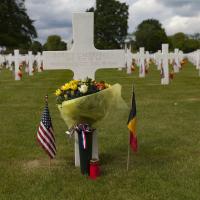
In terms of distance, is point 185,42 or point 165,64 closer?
point 165,64

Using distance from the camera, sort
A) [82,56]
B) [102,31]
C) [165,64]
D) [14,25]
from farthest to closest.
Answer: [102,31] < [14,25] < [165,64] < [82,56]

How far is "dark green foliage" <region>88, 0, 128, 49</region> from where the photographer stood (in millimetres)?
91875

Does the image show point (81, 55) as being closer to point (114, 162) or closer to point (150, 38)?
point (114, 162)

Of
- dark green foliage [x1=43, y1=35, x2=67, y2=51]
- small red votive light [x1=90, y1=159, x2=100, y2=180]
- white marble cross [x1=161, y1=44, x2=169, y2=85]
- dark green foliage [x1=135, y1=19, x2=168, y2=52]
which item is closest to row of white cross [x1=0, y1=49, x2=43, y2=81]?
white marble cross [x1=161, y1=44, x2=169, y2=85]

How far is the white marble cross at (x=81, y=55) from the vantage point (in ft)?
24.7

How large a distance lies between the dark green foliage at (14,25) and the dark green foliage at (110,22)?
509 inches

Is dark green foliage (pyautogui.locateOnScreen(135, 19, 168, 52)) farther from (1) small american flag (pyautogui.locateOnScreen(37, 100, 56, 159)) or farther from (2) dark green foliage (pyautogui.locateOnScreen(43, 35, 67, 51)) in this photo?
(1) small american flag (pyautogui.locateOnScreen(37, 100, 56, 159))

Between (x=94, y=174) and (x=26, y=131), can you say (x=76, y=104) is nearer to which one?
(x=94, y=174)

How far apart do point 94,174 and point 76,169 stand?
0.55 metres

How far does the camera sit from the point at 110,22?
93.2 m

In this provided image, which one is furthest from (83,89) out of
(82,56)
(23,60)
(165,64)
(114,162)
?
(23,60)

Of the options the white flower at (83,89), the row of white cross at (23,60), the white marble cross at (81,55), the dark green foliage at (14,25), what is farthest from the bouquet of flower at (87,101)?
the dark green foliage at (14,25)

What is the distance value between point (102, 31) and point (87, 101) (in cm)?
8710

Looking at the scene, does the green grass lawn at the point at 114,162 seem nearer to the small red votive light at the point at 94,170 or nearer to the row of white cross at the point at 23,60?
the small red votive light at the point at 94,170
